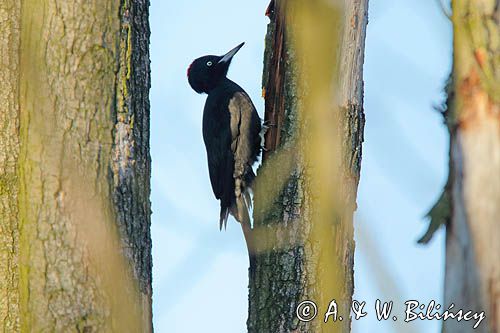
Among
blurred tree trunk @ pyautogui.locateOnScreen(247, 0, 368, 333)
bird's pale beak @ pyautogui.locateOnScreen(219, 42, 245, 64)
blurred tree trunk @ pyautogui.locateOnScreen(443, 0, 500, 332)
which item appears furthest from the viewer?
bird's pale beak @ pyautogui.locateOnScreen(219, 42, 245, 64)

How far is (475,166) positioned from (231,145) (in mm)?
3882

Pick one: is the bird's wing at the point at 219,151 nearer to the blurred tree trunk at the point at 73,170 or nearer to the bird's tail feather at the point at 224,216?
the bird's tail feather at the point at 224,216

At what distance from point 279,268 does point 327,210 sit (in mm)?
364

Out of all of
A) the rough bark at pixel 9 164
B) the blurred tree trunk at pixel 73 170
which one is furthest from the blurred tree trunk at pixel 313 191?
the rough bark at pixel 9 164

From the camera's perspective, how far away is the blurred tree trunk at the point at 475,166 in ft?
7.34

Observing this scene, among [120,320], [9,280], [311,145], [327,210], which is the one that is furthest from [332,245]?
[9,280]

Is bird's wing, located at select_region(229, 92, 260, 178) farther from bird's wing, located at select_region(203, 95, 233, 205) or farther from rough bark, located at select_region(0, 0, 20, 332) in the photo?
rough bark, located at select_region(0, 0, 20, 332)

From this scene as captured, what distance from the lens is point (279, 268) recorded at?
13.1 ft

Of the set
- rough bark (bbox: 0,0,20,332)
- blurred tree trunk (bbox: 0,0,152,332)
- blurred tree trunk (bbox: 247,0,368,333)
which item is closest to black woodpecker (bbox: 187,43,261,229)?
blurred tree trunk (bbox: 247,0,368,333)

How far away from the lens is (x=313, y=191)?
3932 mm

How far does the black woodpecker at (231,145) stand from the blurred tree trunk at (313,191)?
5.36 feet

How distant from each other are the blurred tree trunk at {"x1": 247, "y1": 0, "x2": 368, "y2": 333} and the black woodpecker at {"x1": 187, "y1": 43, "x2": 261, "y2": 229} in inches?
64.4

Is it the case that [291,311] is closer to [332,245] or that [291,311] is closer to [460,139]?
[332,245]

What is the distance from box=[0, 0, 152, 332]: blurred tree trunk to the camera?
3.26 metres
